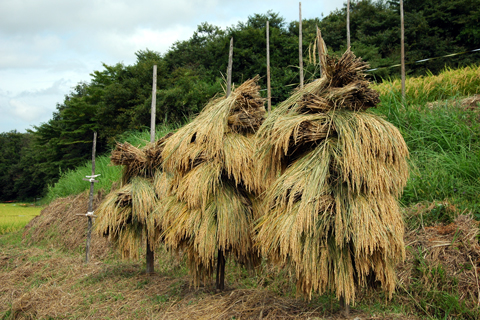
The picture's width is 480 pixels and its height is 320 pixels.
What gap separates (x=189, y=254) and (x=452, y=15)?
1601cm

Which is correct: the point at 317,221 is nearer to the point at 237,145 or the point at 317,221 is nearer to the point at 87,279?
the point at 237,145

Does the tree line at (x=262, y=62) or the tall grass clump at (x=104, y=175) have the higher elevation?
the tree line at (x=262, y=62)

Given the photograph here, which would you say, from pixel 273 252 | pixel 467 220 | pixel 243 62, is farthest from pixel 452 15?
pixel 273 252

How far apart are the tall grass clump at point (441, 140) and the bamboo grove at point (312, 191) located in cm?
204

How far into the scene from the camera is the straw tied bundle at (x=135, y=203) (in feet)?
16.5

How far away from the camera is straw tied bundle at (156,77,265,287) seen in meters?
3.70

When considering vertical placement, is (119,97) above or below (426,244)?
above

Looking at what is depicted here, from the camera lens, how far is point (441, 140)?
529cm

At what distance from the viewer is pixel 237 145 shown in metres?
3.83

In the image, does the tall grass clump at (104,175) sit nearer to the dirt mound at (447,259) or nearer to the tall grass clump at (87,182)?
the tall grass clump at (87,182)

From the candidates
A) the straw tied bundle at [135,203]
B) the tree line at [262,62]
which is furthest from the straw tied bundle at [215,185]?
the tree line at [262,62]

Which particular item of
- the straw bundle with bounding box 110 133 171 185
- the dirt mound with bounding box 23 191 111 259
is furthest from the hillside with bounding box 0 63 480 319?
the straw bundle with bounding box 110 133 171 185

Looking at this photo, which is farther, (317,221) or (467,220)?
(467,220)

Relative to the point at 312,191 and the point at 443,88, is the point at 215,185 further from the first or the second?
A: the point at 443,88
